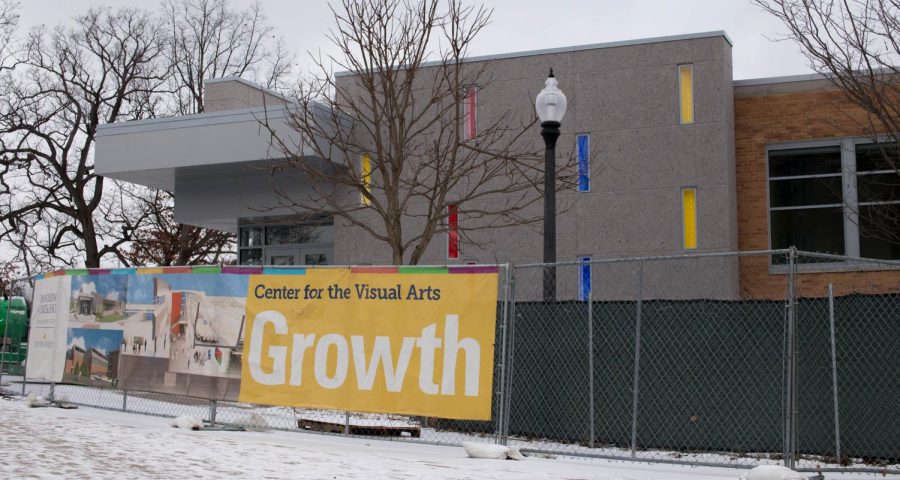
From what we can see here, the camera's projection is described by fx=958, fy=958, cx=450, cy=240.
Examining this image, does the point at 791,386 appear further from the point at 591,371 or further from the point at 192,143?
the point at 192,143

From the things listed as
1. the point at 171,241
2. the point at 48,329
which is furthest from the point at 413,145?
the point at 171,241

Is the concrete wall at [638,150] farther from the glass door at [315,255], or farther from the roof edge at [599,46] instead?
the glass door at [315,255]

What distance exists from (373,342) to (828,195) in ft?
37.1

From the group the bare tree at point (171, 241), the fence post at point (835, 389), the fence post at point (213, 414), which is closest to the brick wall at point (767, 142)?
the fence post at point (835, 389)

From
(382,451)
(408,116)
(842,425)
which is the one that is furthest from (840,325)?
(408,116)

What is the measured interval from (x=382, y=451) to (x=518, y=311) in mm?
2712

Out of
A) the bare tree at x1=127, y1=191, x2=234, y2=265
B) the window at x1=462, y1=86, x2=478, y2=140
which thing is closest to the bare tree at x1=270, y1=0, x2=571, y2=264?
the window at x1=462, y1=86, x2=478, y2=140

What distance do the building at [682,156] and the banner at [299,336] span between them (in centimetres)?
689

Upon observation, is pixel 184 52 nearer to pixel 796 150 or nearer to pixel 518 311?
pixel 796 150

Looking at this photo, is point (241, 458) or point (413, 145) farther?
point (413, 145)

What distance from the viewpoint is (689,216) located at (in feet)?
58.9

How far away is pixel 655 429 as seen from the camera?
11.0 m

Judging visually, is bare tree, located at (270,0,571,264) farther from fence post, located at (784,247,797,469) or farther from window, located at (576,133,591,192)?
fence post, located at (784,247,797,469)

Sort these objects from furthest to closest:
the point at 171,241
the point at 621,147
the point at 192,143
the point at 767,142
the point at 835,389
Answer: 1. the point at 171,241
2. the point at 192,143
3. the point at 767,142
4. the point at 621,147
5. the point at 835,389
